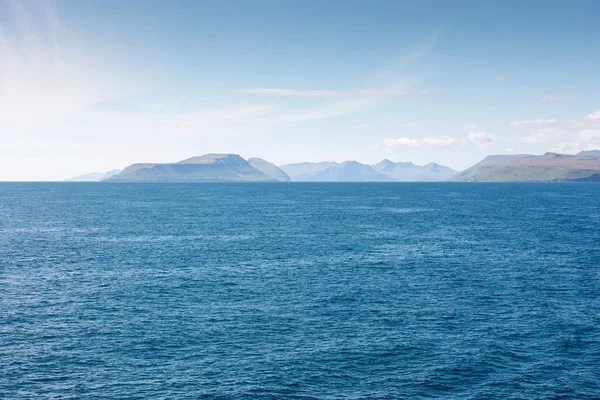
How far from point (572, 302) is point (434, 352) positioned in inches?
1208

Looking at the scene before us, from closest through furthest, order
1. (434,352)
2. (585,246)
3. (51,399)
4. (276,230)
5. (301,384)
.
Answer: (51,399) → (301,384) → (434,352) → (585,246) → (276,230)

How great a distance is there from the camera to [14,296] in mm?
74500

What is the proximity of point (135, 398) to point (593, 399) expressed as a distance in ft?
133

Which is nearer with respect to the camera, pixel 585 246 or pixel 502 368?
pixel 502 368

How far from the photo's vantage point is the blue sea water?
47.5m

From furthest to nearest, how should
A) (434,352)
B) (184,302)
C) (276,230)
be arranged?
(276,230)
(184,302)
(434,352)

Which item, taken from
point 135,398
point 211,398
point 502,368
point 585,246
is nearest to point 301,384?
point 211,398

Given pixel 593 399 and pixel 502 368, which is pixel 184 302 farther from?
pixel 593 399

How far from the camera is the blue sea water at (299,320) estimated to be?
1871 inches

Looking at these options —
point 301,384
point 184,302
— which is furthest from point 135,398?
point 184,302

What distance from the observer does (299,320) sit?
6469 cm

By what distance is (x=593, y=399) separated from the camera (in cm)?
4459

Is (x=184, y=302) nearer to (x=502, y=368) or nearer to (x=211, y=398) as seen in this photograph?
(x=211, y=398)

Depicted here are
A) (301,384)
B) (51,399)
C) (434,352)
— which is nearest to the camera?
(51,399)
